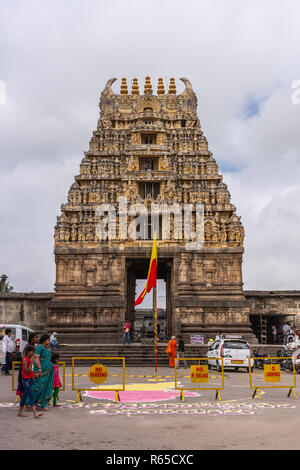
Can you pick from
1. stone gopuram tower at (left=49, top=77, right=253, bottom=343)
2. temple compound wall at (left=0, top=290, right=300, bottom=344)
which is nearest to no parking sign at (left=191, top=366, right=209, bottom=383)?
stone gopuram tower at (left=49, top=77, right=253, bottom=343)

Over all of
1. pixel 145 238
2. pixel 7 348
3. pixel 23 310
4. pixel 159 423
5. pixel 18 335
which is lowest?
pixel 159 423

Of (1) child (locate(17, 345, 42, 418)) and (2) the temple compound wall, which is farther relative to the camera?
(2) the temple compound wall

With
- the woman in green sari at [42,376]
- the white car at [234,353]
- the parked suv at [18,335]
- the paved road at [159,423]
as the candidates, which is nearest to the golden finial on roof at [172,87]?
the parked suv at [18,335]

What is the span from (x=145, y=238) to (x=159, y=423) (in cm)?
2468

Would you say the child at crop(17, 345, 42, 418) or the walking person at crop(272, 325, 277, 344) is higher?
the child at crop(17, 345, 42, 418)

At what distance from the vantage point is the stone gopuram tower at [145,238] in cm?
3161

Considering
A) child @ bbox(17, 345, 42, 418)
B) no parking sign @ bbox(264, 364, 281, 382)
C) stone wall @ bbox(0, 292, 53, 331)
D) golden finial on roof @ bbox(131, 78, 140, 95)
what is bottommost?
no parking sign @ bbox(264, 364, 281, 382)

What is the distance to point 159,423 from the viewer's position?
920 cm

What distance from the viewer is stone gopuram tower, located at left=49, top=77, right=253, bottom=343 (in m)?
31.6

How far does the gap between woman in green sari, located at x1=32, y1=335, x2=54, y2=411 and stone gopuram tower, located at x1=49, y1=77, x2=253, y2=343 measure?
791 inches

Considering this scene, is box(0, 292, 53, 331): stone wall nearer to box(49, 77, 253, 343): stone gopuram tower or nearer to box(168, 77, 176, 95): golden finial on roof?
box(49, 77, 253, 343): stone gopuram tower

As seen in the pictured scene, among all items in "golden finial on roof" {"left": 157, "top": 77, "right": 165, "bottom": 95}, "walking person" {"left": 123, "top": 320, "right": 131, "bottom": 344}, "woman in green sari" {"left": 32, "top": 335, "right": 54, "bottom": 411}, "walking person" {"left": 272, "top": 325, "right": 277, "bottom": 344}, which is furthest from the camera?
"golden finial on roof" {"left": 157, "top": 77, "right": 165, "bottom": 95}

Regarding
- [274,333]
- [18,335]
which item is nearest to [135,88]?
[274,333]

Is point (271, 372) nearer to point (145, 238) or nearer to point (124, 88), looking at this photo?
point (145, 238)
